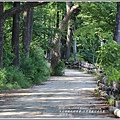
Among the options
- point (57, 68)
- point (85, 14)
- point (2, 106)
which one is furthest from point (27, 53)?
point (2, 106)

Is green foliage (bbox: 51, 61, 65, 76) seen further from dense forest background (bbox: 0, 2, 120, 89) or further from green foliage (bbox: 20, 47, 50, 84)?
green foliage (bbox: 20, 47, 50, 84)

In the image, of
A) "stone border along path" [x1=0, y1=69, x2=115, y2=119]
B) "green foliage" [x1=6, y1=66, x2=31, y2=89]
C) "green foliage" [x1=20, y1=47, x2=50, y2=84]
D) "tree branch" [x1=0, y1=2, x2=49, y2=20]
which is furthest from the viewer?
"green foliage" [x1=20, y1=47, x2=50, y2=84]

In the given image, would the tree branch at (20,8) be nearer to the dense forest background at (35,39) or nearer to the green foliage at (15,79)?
the dense forest background at (35,39)

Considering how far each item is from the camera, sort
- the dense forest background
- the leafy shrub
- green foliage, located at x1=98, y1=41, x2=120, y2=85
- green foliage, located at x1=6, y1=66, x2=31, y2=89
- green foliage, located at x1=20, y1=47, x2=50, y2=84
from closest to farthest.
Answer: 1. green foliage, located at x1=98, y1=41, x2=120, y2=85
2. the dense forest background
3. the leafy shrub
4. green foliage, located at x1=6, y1=66, x2=31, y2=89
5. green foliage, located at x1=20, y1=47, x2=50, y2=84

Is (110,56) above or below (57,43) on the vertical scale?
below

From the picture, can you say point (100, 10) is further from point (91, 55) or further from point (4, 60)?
point (91, 55)

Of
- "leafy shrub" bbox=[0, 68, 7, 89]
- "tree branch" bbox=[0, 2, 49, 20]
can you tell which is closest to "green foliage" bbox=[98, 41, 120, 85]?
"tree branch" bbox=[0, 2, 49, 20]

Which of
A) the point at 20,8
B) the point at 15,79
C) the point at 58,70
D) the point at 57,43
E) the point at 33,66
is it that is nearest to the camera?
the point at 20,8

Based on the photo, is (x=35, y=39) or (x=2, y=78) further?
(x=35, y=39)

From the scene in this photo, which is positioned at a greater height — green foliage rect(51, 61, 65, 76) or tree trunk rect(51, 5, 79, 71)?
tree trunk rect(51, 5, 79, 71)

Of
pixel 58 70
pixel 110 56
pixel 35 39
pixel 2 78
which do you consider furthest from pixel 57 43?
pixel 110 56

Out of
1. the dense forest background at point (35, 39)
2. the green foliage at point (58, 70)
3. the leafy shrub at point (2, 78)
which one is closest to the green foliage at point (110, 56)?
the dense forest background at point (35, 39)

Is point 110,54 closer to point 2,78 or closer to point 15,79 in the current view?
point 2,78

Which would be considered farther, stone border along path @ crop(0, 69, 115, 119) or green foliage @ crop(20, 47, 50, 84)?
green foliage @ crop(20, 47, 50, 84)
